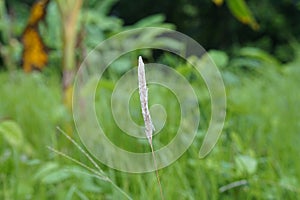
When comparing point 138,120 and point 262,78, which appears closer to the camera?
point 138,120

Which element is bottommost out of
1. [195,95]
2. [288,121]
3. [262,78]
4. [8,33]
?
[262,78]

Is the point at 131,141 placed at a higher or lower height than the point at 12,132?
lower

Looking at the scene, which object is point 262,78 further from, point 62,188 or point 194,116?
point 62,188

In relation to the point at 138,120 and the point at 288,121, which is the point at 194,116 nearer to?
the point at 138,120

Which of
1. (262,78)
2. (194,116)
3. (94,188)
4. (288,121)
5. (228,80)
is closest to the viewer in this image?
(94,188)

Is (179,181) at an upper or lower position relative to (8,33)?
upper

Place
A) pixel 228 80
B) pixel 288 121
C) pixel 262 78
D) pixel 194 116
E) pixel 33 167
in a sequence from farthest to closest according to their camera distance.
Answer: pixel 262 78 < pixel 228 80 < pixel 288 121 < pixel 194 116 < pixel 33 167

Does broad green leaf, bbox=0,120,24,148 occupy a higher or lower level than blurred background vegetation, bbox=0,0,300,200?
higher

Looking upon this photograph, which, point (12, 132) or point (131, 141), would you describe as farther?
point (131, 141)

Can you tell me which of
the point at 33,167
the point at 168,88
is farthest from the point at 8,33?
the point at 33,167

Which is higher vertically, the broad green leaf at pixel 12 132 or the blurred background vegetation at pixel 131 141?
the broad green leaf at pixel 12 132
